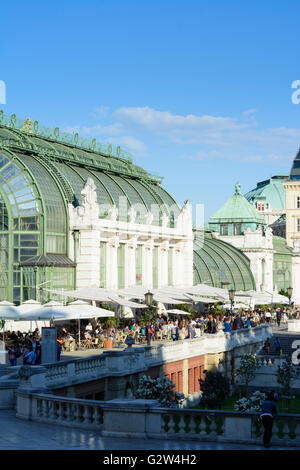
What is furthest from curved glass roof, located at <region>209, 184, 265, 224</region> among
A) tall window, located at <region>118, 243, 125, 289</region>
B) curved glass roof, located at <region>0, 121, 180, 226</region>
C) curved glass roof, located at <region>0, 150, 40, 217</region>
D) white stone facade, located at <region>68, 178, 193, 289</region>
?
curved glass roof, located at <region>0, 150, 40, 217</region>

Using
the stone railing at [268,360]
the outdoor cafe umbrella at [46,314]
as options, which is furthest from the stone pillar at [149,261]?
the outdoor cafe umbrella at [46,314]

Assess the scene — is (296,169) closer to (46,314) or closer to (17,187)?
(17,187)

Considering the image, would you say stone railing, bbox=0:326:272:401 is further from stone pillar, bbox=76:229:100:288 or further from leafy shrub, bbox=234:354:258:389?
stone pillar, bbox=76:229:100:288

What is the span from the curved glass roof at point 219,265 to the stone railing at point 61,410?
177ft

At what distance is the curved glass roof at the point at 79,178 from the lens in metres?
53.2

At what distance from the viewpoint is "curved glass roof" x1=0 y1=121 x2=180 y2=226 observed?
5319 cm

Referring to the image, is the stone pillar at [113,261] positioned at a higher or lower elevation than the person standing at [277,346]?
higher

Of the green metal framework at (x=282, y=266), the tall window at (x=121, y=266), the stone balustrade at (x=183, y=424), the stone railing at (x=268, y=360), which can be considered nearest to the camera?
the stone balustrade at (x=183, y=424)

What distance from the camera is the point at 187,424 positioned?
1808cm

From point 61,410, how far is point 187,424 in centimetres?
366

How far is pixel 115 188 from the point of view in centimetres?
6241

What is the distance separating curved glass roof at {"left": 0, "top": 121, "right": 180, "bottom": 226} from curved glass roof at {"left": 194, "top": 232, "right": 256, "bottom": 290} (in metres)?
8.41

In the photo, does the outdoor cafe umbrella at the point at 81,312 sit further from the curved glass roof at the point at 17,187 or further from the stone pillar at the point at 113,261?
the stone pillar at the point at 113,261

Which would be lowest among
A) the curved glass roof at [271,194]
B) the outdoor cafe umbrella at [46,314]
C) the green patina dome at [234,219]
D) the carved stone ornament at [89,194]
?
the outdoor cafe umbrella at [46,314]
